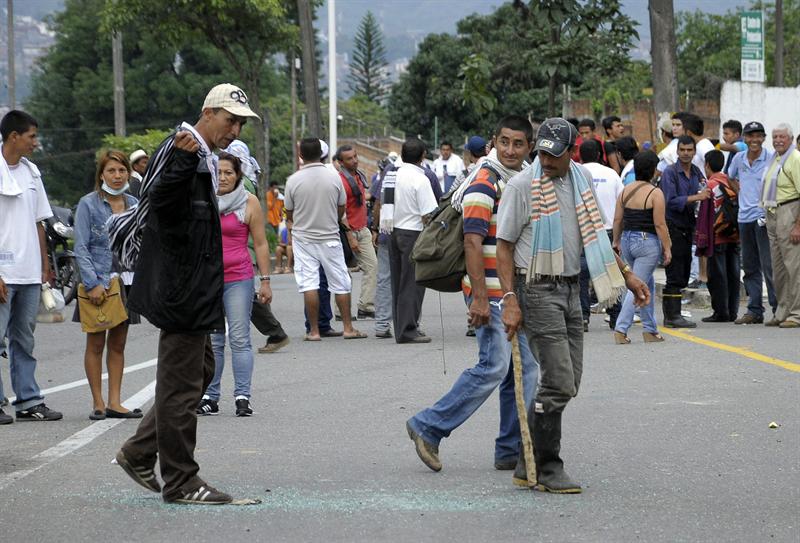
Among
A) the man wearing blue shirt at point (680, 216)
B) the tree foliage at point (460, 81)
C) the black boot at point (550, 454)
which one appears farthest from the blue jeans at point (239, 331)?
the tree foliage at point (460, 81)

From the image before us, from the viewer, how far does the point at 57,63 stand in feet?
249

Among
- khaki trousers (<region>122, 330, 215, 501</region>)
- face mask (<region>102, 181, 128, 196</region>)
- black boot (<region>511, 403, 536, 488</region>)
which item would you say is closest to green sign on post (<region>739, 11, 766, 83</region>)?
face mask (<region>102, 181, 128, 196</region>)

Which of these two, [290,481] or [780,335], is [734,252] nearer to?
[780,335]

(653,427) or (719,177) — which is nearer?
(653,427)

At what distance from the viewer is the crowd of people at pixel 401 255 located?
21.7 ft

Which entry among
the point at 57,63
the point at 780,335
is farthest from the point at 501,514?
the point at 57,63

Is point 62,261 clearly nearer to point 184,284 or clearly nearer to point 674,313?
point 674,313

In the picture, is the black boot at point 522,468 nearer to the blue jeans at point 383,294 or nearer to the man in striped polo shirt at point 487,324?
the man in striped polo shirt at point 487,324

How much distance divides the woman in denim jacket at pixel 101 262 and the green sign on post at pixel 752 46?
21.8 meters

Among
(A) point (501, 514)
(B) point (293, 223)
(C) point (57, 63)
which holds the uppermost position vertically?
(C) point (57, 63)

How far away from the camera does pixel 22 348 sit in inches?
378

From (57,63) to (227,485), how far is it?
72.2 m

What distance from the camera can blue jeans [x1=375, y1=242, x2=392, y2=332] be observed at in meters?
14.6

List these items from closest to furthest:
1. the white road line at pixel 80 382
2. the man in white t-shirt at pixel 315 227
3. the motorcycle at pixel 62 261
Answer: the white road line at pixel 80 382 < the man in white t-shirt at pixel 315 227 < the motorcycle at pixel 62 261
